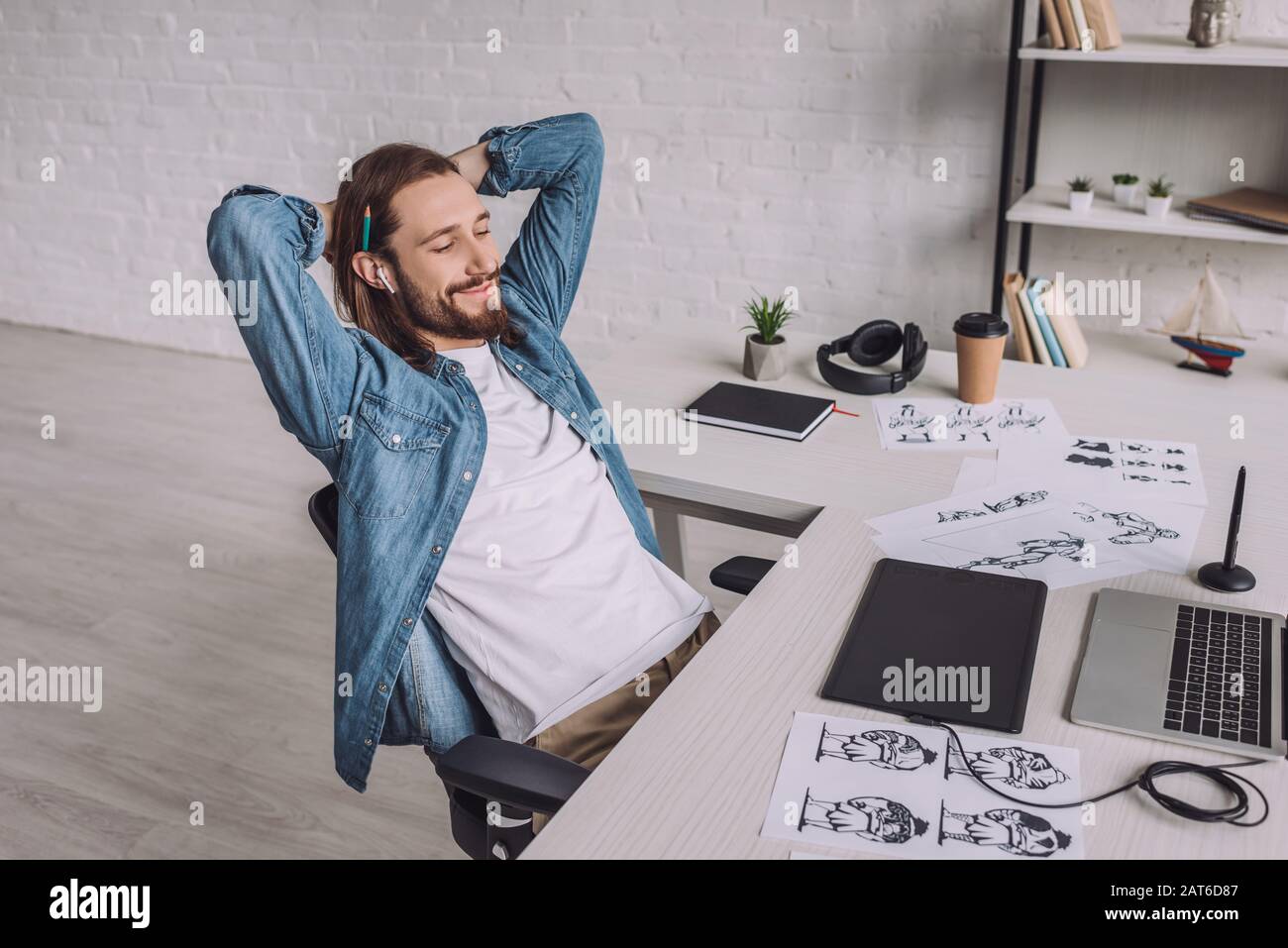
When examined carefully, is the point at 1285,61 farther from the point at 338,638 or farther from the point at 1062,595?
the point at 338,638

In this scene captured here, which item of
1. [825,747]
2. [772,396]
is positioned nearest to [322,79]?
[772,396]

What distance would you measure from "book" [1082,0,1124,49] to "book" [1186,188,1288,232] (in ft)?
1.42

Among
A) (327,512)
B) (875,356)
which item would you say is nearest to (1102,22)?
(875,356)

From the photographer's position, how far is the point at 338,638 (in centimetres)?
143

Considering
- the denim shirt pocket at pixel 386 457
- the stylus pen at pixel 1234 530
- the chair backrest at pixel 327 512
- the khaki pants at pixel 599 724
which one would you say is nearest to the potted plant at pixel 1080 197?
the stylus pen at pixel 1234 530

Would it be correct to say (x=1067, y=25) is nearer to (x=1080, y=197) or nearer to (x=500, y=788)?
(x=1080, y=197)

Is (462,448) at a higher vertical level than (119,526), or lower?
higher

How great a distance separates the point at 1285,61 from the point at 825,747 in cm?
202

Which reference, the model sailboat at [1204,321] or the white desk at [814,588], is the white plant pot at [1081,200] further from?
the white desk at [814,588]

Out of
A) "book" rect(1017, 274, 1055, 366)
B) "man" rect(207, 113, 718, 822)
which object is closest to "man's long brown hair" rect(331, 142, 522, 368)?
"man" rect(207, 113, 718, 822)

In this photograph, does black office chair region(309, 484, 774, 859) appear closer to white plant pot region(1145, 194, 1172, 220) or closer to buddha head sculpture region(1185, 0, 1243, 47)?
white plant pot region(1145, 194, 1172, 220)

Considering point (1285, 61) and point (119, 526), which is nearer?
point (1285, 61)
